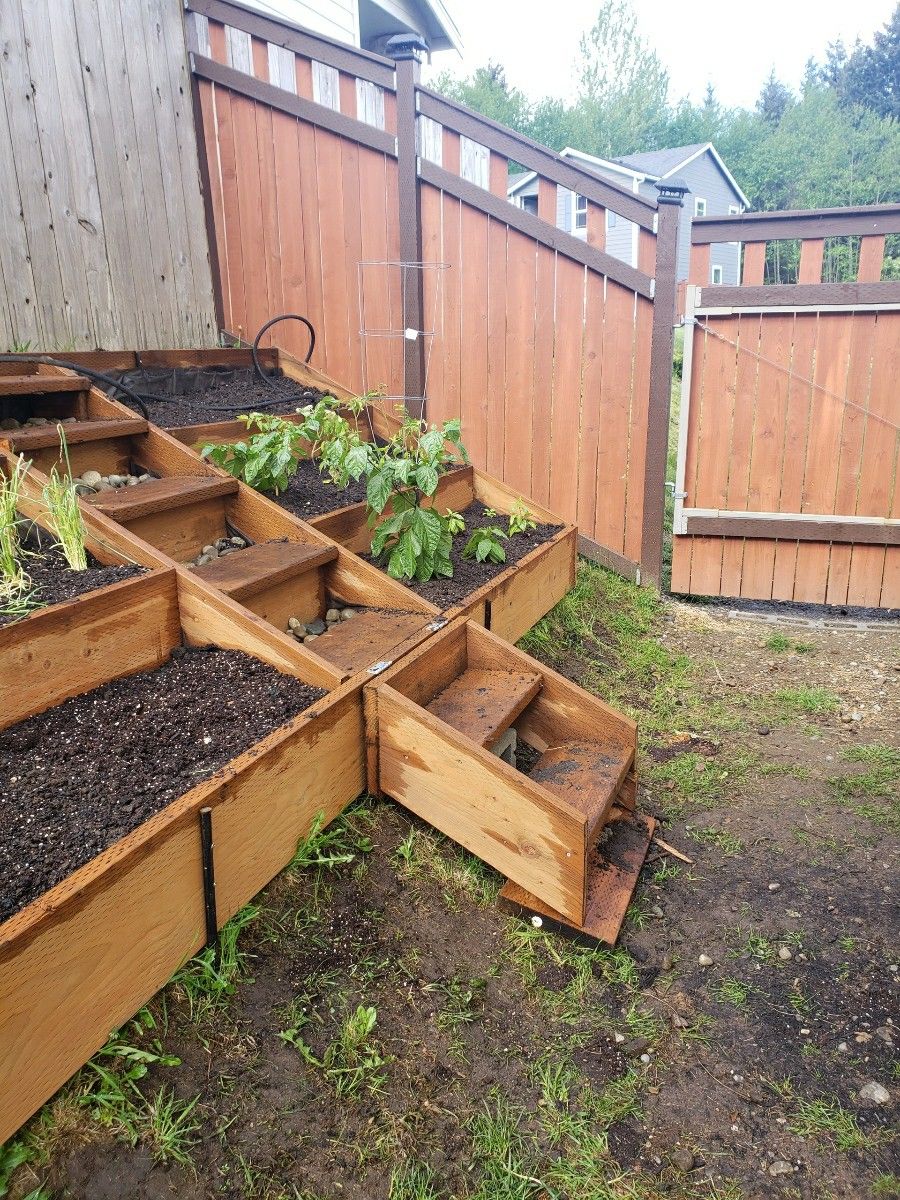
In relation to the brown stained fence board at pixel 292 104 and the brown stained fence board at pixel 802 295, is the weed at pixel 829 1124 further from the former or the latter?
the brown stained fence board at pixel 292 104

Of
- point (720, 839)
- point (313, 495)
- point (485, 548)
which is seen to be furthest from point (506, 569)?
point (720, 839)

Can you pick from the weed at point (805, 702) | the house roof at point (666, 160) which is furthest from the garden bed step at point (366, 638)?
the house roof at point (666, 160)

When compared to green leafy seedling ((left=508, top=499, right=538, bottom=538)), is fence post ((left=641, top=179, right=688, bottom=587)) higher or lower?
higher

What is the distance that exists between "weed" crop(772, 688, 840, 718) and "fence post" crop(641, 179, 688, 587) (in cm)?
107

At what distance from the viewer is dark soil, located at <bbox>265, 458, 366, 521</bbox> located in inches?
131

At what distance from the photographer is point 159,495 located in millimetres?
2812

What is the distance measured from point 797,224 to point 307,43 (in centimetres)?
255

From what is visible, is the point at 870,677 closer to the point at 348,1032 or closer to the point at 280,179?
the point at 348,1032

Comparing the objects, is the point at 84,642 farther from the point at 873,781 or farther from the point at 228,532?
the point at 873,781

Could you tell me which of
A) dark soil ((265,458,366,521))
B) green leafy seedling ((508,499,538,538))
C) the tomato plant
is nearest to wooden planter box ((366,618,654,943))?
the tomato plant

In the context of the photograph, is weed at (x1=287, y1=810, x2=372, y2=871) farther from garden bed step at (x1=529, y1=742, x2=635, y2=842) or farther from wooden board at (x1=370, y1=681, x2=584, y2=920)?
garden bed step at (x1=529, y1=742, x2=635, y2=842)

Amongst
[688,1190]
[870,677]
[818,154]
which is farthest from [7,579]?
[818,154]

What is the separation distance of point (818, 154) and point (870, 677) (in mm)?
48618

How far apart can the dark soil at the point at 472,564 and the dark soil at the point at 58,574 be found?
1034 millimetres
